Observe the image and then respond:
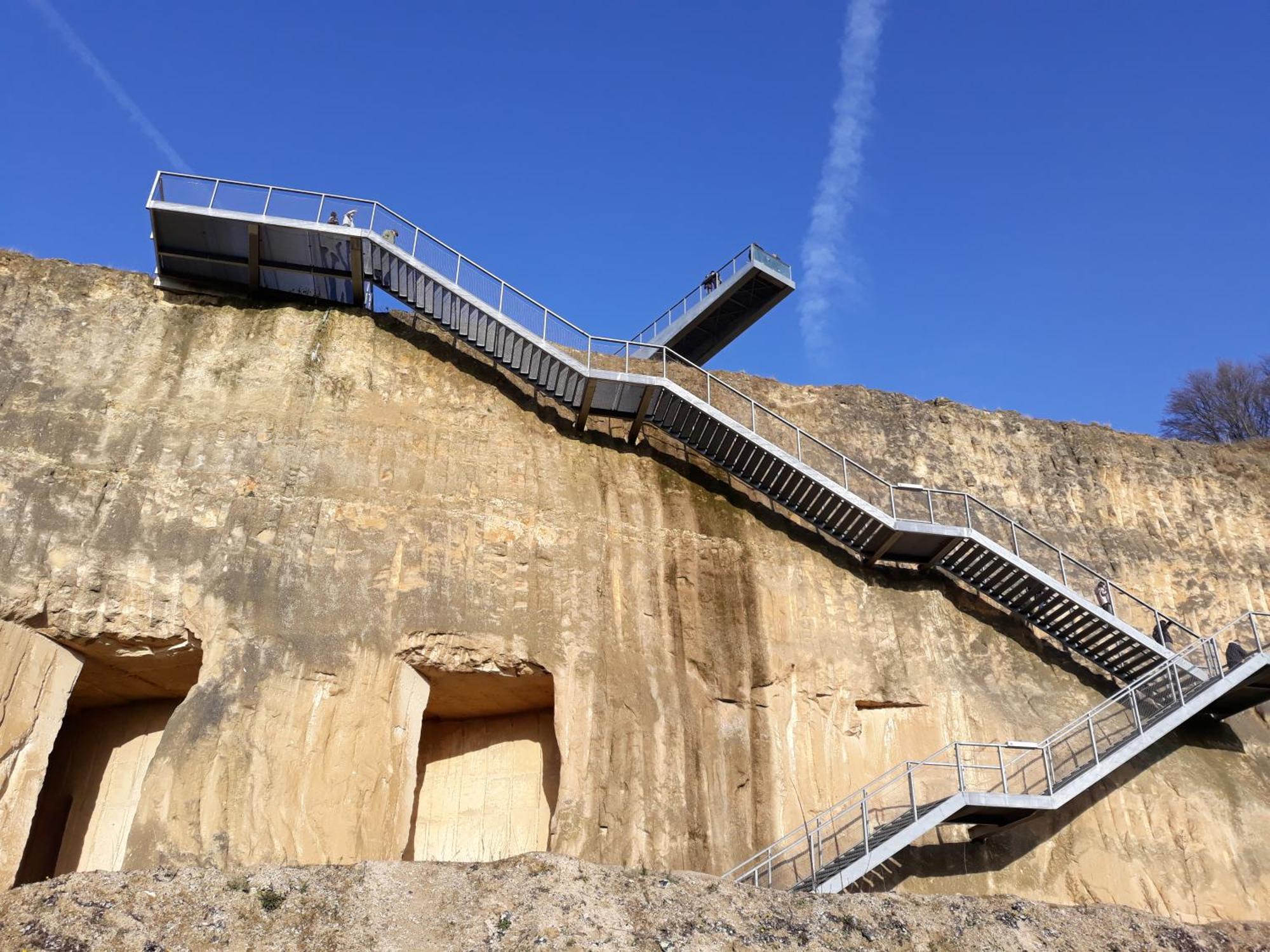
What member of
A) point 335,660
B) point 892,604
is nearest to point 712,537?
point 892,604

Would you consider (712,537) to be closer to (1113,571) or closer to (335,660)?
(335,660)

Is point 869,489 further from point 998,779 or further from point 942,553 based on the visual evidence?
point 998,779

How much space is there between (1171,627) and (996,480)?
4.48 meters

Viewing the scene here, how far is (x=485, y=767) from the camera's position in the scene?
715 inches

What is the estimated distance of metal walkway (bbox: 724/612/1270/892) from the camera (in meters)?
16.4

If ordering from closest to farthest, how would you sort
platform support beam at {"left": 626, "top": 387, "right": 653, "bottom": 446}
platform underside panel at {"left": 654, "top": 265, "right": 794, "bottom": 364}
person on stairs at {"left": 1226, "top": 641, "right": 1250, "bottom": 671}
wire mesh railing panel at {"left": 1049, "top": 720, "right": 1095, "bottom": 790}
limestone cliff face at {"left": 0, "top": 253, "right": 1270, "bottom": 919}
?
1. limestone cliff face at {"left": 0, "top": 253, "right": 1270, "bottom": 919}
2. wire mesh railing panel at {"left": 1049, "top": 720, "right": 1095, "bottom": 790}
3. person on stairs at {"left": 1226, "top": 641, "right": 1250, "bottom": 671}
4. platform support beam at {"left": 626, "top": 387, "right": 653, "bottom": 446}
5. platform underside panel at {"left": 654, "top": 265, "right": 794, "bottom": 364}

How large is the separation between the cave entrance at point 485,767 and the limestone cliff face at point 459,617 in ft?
0.54

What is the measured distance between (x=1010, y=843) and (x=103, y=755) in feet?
45.4

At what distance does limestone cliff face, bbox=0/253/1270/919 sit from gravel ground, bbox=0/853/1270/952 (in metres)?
2.61

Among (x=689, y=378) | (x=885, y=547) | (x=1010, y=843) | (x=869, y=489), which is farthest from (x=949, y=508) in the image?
(x=1010, y=843)

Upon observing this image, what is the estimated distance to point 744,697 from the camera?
60.4ft

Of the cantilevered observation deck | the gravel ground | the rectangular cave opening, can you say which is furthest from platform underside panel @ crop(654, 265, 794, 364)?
the gravel ground

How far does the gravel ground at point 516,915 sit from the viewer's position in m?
11.1

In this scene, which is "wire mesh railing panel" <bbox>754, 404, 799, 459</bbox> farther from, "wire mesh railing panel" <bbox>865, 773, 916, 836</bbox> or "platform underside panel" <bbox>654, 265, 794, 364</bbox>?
"wire mesh railing panel" <bbox>865, 773, 916, 836</bbox>
